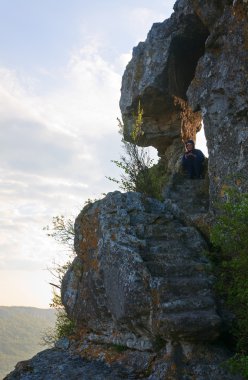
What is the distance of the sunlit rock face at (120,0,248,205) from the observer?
49.0ft

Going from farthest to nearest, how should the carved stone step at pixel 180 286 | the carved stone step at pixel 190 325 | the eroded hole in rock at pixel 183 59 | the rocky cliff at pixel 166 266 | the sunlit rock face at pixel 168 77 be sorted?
1. the eroded hole in rock at pixel 183 59
2. the sunlit rock face at pixel 168 77
3. the carved stone step at pixel 180 286
4. the rocky cliff at pixel 166 266
5. the carved stone step at pixel 190 325

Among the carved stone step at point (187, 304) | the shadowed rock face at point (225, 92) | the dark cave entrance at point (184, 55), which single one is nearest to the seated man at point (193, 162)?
the shadowed rock face at point (225, 92)

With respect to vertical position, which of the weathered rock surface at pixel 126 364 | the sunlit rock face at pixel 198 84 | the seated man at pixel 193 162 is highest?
the sunlit rock face at pixel 198 84

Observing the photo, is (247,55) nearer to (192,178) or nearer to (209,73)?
(209,73)

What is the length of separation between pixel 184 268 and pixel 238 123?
19.8ft

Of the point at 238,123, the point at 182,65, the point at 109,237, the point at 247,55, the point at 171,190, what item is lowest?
the point at 109,237

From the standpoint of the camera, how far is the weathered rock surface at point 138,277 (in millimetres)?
10430

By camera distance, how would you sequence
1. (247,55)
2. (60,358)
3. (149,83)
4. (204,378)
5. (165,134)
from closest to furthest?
1. (204,378)
2. (60,358)
3. (247,55)
4. (149,83)
5. (165,134)

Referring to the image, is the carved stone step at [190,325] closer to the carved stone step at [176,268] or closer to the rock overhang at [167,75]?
the carved stone step at [176,268]

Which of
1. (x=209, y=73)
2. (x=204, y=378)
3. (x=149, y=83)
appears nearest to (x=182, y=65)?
(x=149, y=83)

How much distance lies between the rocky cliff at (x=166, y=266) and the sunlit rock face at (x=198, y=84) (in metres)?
0.05

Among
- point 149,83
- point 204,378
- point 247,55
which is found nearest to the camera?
point 204,378

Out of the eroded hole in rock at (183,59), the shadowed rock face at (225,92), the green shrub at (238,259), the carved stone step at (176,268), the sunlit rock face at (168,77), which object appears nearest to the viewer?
Result: the green shrub at (238,259)

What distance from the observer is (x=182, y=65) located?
21688 mm
